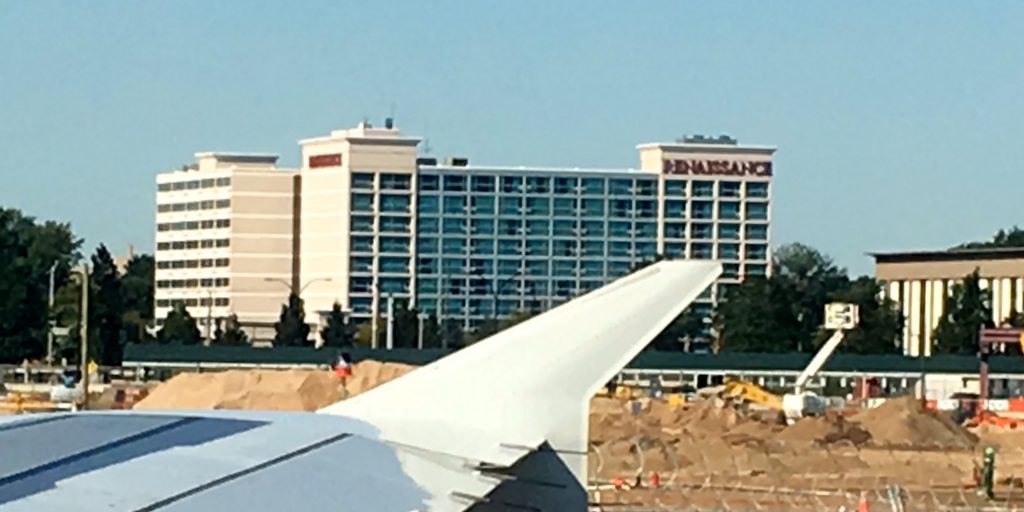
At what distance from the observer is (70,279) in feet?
547

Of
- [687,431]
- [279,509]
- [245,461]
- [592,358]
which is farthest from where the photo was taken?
[687,431]

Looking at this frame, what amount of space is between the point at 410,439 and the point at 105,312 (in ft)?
444

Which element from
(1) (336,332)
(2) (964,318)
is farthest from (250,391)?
(1) (336,332)

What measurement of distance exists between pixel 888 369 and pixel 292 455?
125664 millimetres

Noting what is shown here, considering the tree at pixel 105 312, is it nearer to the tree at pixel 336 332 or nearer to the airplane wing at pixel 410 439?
the tree at pixel 336 332

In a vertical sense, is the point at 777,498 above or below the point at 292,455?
below

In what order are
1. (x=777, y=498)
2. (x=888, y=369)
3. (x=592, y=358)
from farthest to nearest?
(x=888, y=369) < (x=777, y=498) < (x=592, y=358)

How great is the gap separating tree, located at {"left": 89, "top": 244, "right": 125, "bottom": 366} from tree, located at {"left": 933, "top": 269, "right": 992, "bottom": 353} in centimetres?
5240

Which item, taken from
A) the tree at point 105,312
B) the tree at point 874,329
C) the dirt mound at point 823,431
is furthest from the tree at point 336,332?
the dirt mound at point 823,431

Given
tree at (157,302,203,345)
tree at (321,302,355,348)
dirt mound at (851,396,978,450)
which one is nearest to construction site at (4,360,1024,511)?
dirt mound at (851,396,978,450)

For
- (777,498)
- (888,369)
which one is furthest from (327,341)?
(777,498)

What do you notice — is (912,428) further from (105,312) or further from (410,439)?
(105,312)

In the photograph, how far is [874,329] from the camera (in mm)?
158375

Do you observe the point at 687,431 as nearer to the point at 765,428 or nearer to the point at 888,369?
the point at 765,428
